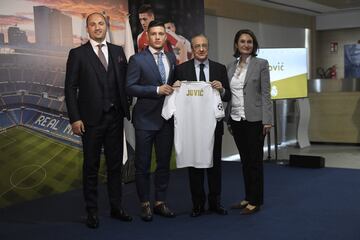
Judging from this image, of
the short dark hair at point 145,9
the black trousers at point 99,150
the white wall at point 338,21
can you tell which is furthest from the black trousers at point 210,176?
the white wall at point 338,21

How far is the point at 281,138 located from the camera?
8.71m

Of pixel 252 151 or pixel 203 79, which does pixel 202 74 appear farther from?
pixel 252 151

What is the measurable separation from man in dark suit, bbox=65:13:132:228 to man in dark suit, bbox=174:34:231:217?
49 centimetres

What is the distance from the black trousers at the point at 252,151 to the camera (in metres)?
3.80

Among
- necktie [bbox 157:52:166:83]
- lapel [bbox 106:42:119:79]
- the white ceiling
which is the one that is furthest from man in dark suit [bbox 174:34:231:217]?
the white ceiling

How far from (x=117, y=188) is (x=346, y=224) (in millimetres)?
1740

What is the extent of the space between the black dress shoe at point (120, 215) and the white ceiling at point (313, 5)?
15.9 ft

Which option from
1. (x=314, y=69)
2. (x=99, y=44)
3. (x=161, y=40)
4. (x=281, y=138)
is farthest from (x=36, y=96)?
(x=314, y=69)

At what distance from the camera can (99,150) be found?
12.0ft

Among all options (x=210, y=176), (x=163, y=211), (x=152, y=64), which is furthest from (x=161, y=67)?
(x=163, y=211)

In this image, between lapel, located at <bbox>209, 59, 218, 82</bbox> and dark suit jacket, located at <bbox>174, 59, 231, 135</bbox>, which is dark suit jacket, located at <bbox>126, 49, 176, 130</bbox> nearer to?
dark suit jacket, located at <bbox>174, 59, 231, 135</bbox>

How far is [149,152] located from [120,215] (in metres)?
0.55

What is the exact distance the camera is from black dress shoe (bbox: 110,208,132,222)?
3.79 m

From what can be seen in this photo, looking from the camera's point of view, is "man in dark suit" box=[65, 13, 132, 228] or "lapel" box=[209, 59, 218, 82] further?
"lapel" box=[209, 59, 218, 82]
